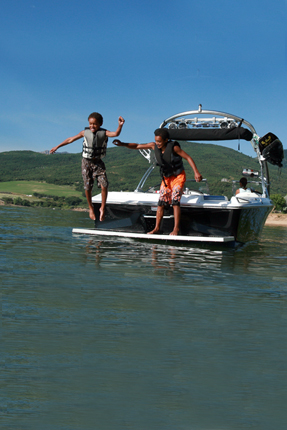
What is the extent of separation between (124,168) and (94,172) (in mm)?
113179

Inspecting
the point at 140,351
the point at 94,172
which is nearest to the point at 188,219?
the point at 94,172

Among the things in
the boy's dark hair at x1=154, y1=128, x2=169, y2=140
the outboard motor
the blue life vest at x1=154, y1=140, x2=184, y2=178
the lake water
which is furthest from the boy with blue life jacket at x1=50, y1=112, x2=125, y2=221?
the outboard motor

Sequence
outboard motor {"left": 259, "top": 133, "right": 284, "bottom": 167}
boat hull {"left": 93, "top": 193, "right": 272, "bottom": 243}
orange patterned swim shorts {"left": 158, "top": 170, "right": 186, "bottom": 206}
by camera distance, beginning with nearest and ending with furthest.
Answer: orange patterned swim shorts {"left": 158, "top": 170, "right": 186, "bottom": 206}, boat hull {"left": 93, "top": 193, "right": 272, "bottom": 243}, outboard motor {"left": 259, "top": 133, "right": 284, "bottom": 167}

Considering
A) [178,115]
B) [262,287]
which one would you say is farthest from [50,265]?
[178,115]

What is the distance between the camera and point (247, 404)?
2064 millimetres

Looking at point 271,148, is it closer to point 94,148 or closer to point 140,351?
point 94,148

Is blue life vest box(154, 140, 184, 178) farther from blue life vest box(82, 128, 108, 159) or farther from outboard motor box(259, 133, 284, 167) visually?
outboard motor box(259, 133, 284, 167)

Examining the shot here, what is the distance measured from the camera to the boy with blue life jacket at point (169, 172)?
8.27 metres

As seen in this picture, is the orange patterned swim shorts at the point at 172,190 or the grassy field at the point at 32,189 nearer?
the orange patterned swim shorts at the point at 172,190

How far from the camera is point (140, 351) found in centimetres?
262

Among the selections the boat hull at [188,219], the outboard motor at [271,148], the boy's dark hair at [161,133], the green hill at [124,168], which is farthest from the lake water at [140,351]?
the green hill at [124,168]

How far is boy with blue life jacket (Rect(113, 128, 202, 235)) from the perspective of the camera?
325 inches

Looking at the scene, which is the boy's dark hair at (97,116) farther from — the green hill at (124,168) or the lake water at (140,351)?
the green hill at (124,168)

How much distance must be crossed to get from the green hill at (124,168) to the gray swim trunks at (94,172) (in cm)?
5391
